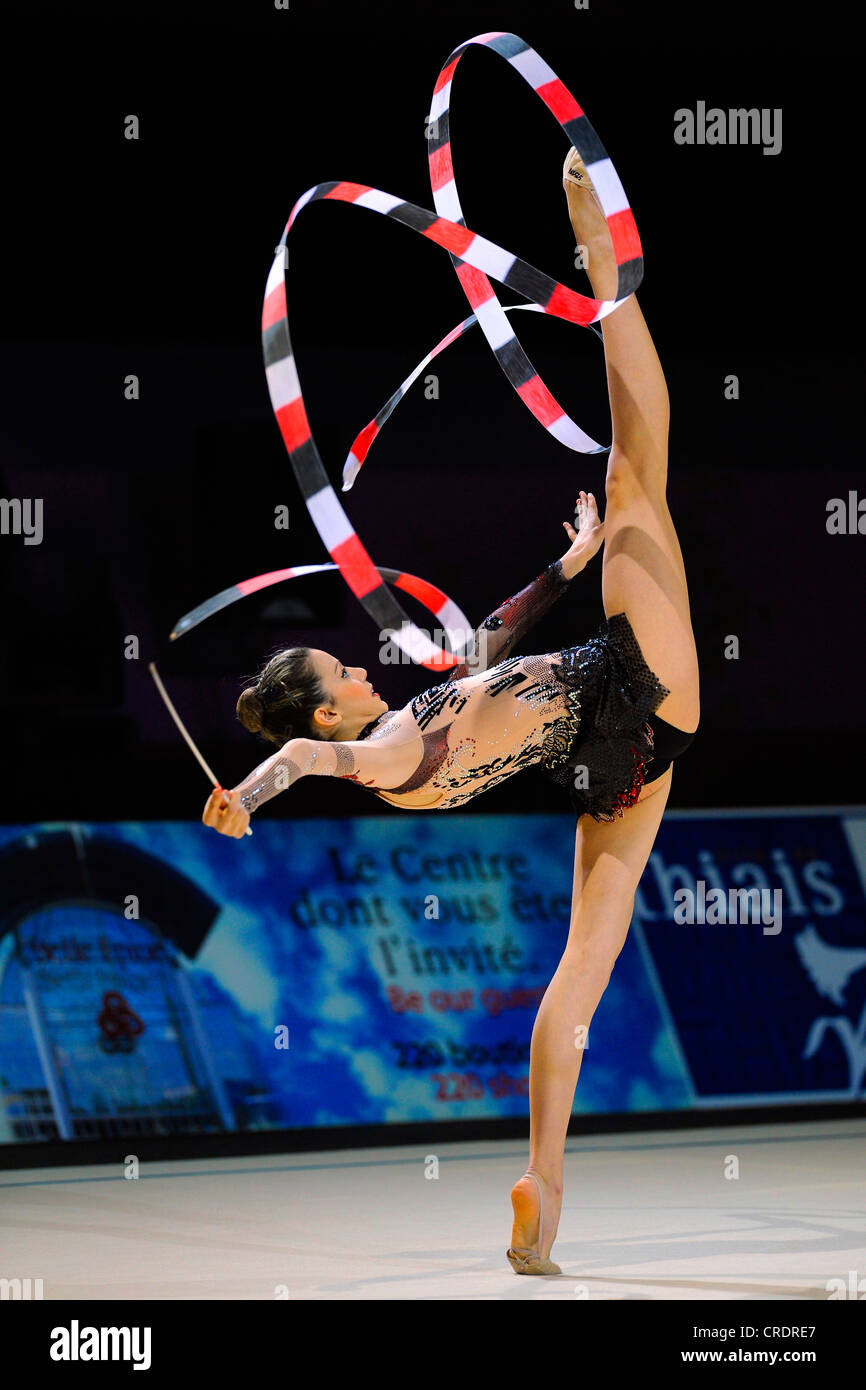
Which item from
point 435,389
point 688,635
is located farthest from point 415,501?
point 688,635

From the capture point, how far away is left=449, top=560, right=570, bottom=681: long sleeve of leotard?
13.5 ft

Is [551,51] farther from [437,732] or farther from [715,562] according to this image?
[437,732]

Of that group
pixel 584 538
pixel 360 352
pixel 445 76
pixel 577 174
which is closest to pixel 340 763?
pixel 584 538

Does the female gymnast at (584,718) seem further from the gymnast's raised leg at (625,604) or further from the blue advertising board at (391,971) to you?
the blue advertising board at (391,971)

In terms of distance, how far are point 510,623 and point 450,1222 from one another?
1.64 metres

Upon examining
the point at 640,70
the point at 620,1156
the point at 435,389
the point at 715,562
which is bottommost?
the point at 620,1156

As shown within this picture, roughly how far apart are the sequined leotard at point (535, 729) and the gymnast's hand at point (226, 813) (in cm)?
50

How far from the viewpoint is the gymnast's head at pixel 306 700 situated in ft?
12.2

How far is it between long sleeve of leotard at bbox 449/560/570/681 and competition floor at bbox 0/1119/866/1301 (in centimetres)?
138

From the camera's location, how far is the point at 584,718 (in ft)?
12.6

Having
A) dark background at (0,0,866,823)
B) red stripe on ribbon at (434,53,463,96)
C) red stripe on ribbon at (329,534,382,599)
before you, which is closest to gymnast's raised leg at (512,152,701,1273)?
red stripe on ribbon at (434,53,463,96)

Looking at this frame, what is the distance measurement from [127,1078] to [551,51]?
13.7 ft

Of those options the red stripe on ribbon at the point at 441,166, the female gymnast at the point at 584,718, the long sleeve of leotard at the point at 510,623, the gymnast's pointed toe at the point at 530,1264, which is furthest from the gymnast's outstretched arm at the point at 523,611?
the gymnast's pointed toe at the point at 530,1264

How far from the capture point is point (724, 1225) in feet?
14.6
